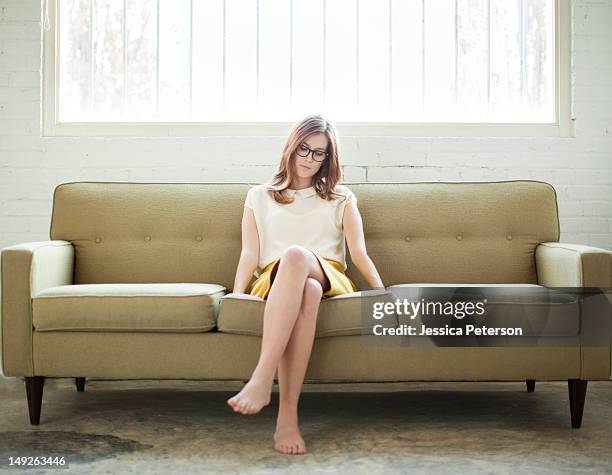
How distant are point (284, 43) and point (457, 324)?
1835 millimetres

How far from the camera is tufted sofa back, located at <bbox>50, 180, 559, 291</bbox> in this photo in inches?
108

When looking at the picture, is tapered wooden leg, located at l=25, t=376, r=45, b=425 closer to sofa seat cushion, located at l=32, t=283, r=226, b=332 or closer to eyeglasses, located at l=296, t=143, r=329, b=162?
sofa seat cushion, located at l=32, t=283, r=226, b=332

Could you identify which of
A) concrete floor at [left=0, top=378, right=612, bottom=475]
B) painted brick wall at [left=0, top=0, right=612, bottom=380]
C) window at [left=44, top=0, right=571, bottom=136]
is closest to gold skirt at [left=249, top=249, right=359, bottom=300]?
concrete floor at [left=0, top=378, right=612, bottom=475]

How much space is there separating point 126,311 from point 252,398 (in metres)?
0.57

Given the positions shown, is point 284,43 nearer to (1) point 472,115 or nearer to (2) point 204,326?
(1) point 472,115

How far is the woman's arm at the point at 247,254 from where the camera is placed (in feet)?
7.98

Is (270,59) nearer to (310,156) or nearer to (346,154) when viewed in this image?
(346,154)

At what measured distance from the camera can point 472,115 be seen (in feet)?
11.1

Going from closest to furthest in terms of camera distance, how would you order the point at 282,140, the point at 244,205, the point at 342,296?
the point at 342,296
the point at 244,205
the point at 282,140

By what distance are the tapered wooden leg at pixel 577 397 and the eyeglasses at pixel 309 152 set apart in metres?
1.16

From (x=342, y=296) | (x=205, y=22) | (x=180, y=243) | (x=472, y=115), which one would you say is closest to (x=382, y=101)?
(x=472, y=115)

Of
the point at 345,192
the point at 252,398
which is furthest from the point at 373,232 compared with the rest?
the point at 252,398

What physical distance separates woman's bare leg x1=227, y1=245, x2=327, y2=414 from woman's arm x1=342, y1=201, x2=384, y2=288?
1.35 ft

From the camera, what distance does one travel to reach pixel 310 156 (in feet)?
8.25
